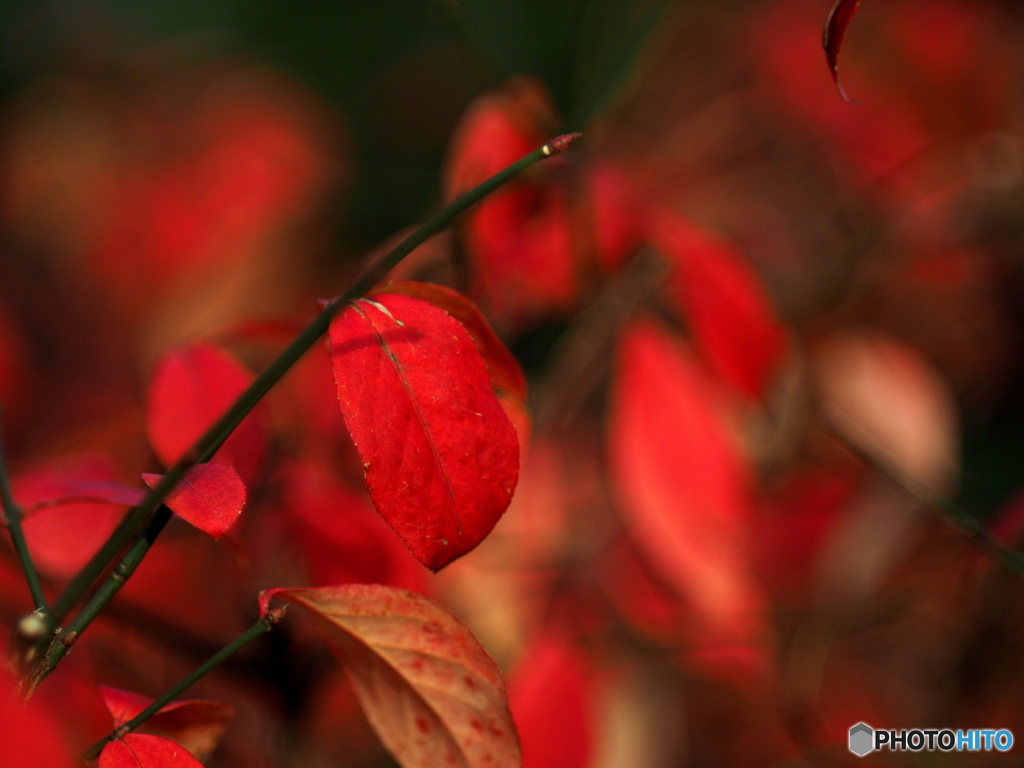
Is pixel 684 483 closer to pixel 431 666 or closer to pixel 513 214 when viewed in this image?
pixel 513 214

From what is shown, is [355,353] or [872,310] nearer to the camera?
[355,353]

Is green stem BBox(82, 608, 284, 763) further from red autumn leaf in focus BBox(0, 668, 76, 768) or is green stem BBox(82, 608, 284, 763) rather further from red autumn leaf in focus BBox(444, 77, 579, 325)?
red autumn leaf in focus BBox(444, 77, 579, 325)

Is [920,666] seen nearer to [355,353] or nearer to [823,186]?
[823,186]

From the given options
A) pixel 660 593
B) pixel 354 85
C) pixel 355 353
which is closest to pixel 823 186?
pixel 660 593

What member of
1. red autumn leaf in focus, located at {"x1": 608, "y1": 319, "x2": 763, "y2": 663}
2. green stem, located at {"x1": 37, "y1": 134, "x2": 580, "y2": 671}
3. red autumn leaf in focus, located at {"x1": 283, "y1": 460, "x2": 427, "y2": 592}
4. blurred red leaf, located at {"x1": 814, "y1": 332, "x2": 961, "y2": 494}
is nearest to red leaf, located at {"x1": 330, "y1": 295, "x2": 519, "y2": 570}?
green stem, located at {"x1": 37, "y1": 134, "x2": 580, "y2": 671}

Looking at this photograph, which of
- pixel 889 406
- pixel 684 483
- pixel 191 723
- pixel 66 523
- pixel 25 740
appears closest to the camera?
pixel 25 740
